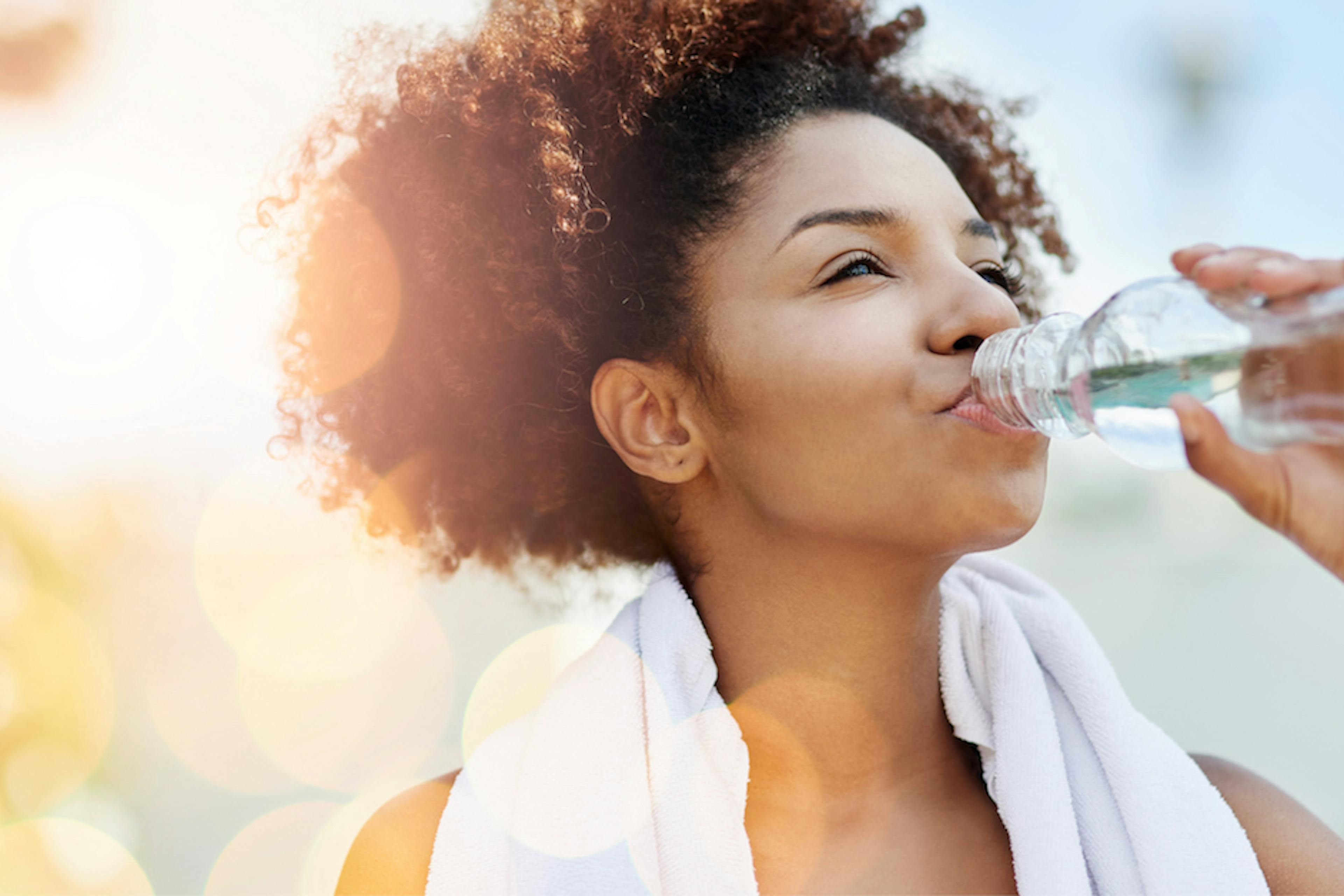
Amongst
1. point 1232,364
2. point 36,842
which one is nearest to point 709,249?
point 1232,364

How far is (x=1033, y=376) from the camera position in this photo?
111cm

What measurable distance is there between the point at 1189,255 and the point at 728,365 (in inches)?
27.1

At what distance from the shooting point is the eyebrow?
137 cm

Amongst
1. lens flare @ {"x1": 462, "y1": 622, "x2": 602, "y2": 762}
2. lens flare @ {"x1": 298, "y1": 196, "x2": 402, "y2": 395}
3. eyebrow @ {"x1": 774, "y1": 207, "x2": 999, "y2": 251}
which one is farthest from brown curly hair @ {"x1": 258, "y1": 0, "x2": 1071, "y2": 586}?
Result: lens flare @ {"x1": 462, "y1": 622, "x2": 602, "y2": 762}

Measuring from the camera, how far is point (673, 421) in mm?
1562

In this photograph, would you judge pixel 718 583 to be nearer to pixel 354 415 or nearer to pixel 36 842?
pixel 354 415

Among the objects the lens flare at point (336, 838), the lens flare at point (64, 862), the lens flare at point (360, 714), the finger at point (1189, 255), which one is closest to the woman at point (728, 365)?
the finger at point (1189, 255)

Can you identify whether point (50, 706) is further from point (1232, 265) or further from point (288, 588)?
point (1232, 265)

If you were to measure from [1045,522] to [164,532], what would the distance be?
300 centimetres

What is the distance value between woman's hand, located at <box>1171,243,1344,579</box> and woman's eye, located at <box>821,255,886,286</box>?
1.73 feet

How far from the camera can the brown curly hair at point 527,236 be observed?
5.29 ft

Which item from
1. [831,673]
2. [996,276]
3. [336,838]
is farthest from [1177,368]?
[336,838]

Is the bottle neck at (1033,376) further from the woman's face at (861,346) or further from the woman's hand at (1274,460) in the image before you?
the woman's hand at (1274,460)

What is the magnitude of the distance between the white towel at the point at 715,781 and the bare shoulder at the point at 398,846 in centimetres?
10
